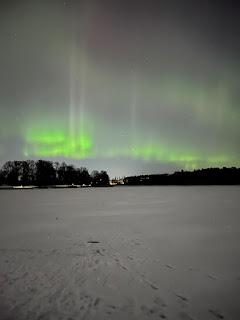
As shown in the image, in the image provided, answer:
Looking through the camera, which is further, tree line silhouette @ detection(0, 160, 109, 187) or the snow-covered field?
tree line silhouette @ detection(0, 160, 109, 187)

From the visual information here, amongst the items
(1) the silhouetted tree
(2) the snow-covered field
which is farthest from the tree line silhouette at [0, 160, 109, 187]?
(2) the snow-covered field

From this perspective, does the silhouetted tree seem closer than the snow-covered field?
No

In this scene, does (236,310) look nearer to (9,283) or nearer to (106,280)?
(106,280)

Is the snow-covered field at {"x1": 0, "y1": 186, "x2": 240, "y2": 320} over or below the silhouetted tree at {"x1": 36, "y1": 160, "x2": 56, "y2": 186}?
below

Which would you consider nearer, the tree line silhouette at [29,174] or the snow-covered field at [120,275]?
the snow-covered field at [120,275]

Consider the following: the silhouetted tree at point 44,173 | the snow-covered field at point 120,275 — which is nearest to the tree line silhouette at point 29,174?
the silhouetted tree at point 44,173

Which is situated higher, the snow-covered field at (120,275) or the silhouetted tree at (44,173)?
the silhouetted tree at (44,173)

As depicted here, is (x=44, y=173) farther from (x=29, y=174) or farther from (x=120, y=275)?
(x=120, y=275)

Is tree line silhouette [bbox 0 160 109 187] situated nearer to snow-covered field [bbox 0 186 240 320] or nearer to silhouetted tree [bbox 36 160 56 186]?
silhouetted tree [bbox 36 160 56 186]

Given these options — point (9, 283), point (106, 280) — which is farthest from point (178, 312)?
point (9, 283)

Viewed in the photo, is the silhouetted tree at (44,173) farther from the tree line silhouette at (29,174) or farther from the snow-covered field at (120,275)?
the snow-covered field at (120,275)

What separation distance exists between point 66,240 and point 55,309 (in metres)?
6.46

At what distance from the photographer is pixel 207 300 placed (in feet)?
20.4

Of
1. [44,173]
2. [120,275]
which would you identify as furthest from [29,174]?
[120,275]
